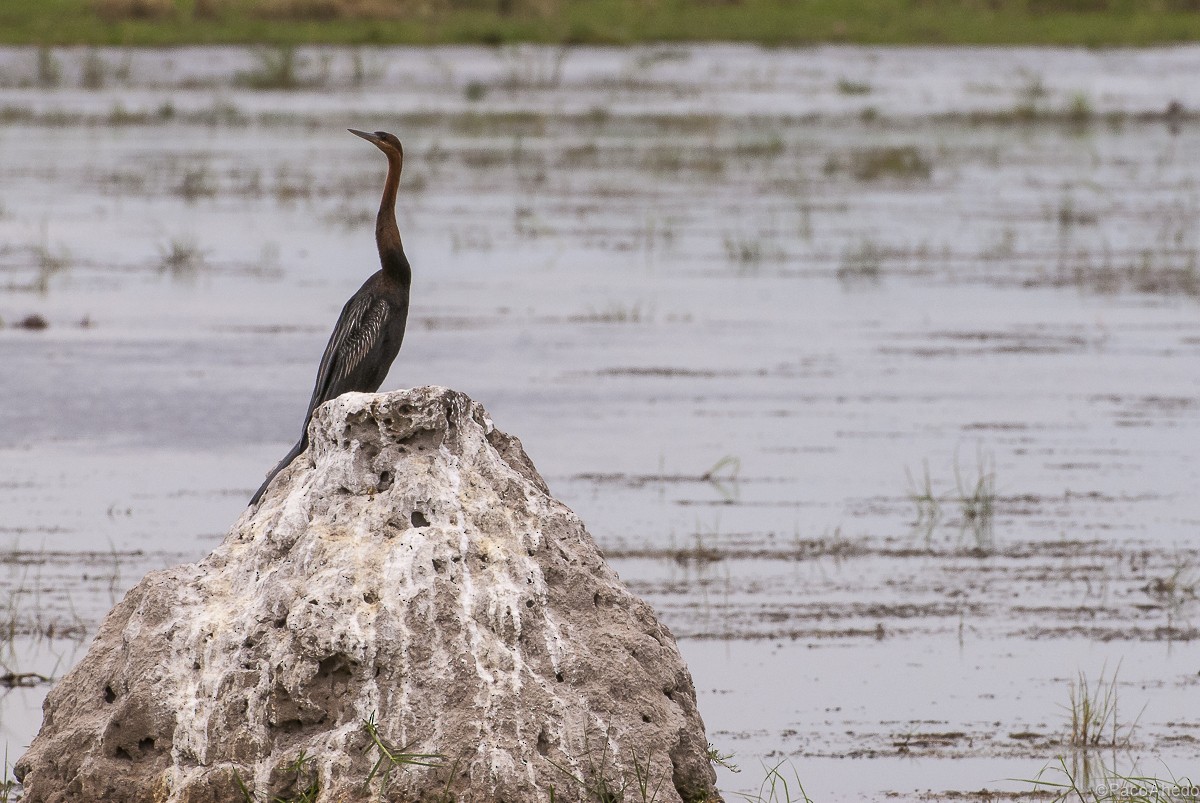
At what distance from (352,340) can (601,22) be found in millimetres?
49339

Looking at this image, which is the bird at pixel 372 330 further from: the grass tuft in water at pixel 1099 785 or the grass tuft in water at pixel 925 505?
the grass tuft in water at pixel 925 505

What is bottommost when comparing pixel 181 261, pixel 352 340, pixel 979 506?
pixel 979 506

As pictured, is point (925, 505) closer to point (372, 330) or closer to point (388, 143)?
point (388, 143)

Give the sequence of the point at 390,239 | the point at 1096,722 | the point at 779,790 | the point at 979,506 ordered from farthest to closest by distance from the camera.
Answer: the point at 979,506 < the point at 390,239 < the point at 1096,722 < the point at 779,790

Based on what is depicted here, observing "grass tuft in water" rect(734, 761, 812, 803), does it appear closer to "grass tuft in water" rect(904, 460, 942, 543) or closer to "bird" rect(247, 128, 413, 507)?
"bird" rect(247, 128, 413, 507)

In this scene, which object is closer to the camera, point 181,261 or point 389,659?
point 389,659

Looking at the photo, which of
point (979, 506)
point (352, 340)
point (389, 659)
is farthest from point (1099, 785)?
point (979, 506)

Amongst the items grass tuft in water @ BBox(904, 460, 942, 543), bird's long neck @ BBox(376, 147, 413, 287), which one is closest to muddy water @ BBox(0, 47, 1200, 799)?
grass tuft in water @ BBox(904, 460, 942, 543)

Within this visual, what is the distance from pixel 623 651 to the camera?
588cm

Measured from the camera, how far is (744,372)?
1483 centimetres

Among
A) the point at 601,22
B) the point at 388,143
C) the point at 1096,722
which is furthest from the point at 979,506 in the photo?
the point at 601,22

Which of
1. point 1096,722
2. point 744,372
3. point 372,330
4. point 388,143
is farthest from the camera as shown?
point 744,372

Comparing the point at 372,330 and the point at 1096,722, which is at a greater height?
the point at 372,330

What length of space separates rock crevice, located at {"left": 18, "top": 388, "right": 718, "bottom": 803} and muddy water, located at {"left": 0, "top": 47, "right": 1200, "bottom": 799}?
1556 mm
